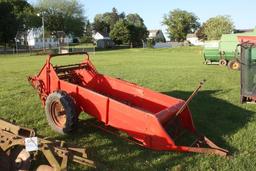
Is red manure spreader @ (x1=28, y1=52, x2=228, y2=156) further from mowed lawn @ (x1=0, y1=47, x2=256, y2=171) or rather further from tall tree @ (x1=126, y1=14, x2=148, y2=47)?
tall tree @ (x1=126, y1=14, x2=148, y2=47)

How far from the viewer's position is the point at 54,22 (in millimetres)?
105188

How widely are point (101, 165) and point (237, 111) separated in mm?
5255

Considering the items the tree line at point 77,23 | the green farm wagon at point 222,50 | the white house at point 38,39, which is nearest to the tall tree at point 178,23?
the tree line at point 77,23

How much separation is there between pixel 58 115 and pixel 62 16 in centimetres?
10075

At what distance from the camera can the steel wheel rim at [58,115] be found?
7938mm

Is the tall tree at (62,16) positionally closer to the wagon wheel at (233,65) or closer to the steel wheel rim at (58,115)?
the wagon wheel at (233,65)

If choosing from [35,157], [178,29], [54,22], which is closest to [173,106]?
[35,157]

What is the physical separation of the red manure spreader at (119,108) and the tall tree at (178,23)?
117 meters

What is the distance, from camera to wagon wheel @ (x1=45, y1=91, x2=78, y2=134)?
745 cm

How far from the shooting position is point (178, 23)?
12406 cm

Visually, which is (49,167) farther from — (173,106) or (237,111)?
(237,111)

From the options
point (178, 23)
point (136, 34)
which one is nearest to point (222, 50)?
point (136, 34)

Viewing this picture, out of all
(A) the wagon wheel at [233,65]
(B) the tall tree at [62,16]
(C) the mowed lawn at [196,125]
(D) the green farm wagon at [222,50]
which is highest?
(B) the tall tree at [62,16]

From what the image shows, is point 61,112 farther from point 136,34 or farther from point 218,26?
point 218,26
